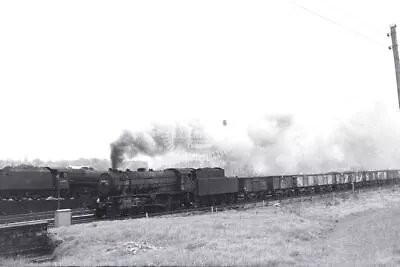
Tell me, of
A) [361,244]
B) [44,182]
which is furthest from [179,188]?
[361,244]

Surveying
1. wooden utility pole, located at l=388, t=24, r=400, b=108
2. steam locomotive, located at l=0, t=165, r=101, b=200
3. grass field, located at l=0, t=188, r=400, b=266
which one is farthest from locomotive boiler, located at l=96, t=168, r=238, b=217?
wooden utility pole, located at l=388, t=24, r=400, b=108

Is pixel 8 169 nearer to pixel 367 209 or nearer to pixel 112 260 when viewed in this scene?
pixel 112 260

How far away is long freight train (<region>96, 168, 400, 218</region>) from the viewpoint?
854 inches

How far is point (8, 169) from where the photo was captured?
74.9 ft

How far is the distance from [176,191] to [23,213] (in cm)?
887

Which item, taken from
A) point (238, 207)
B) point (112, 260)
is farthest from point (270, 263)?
point (238, 207)

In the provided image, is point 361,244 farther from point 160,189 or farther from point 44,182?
point 44,182

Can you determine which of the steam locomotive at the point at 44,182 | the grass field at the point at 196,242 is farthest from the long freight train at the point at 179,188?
the grass field at the point at 196,242

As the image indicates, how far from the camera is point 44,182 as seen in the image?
2370 cm

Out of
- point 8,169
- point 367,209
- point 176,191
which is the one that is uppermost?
point 8,169

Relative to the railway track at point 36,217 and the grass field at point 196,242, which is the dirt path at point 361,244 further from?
the railway track at point 36,217

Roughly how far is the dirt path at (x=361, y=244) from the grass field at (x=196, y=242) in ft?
1.23

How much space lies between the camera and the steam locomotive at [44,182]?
2273 centimetres

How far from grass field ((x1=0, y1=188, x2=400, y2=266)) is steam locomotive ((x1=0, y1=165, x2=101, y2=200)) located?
717 cm
